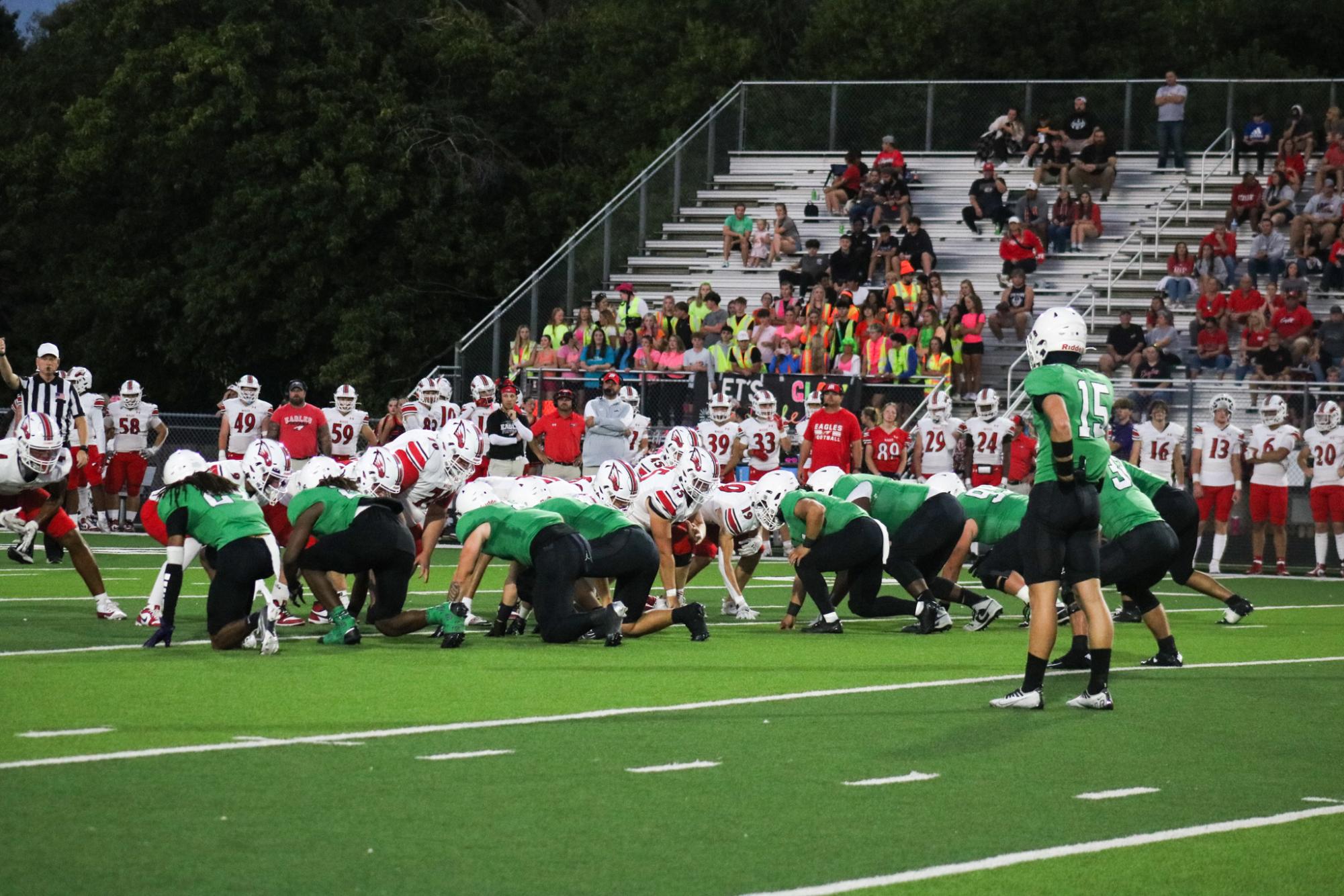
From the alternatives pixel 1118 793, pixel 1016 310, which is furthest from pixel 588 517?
pixel 1016 310

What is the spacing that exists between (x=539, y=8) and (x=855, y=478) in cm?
2868

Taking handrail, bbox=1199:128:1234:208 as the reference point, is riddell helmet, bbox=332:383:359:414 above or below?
below

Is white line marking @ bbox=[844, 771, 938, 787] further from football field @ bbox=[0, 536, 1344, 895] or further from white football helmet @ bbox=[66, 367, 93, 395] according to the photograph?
white football helmet @ bbox=[66, 367, 93, 395]

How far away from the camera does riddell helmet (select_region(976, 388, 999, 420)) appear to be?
19.3m

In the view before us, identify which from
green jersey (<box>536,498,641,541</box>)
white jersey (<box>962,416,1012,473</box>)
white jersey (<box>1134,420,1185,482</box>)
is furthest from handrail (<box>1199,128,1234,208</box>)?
green jersey (<box>536,498,641,541</box>)

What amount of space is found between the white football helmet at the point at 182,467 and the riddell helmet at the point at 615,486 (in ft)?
8.56

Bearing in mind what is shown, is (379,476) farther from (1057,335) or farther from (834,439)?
(834,439)

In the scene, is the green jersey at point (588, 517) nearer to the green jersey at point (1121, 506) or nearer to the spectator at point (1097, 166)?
the green jersey at point (1121, 506)

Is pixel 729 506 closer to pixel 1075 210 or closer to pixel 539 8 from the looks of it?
pixel 1075 210

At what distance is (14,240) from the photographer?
3566 centimetres

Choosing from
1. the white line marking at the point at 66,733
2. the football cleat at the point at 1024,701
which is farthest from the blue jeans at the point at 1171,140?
the white line marking at the point at 66,733

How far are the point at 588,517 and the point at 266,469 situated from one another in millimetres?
2047

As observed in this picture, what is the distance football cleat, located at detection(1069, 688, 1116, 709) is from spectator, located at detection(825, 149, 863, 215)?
18.6m

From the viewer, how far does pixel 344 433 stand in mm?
19875
